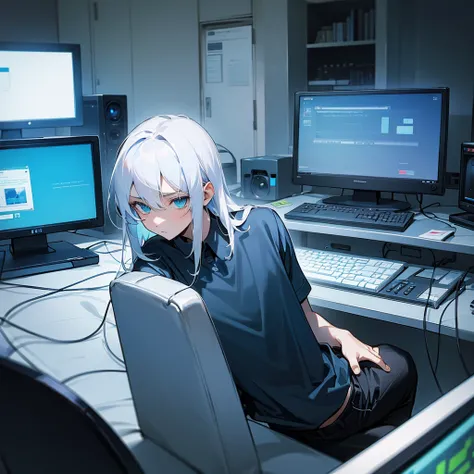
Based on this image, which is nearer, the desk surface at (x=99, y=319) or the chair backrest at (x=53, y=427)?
the chair backrest at (x=53, y=427)

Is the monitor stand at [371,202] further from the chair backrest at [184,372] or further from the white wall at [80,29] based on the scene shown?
the white wall at [80,29]

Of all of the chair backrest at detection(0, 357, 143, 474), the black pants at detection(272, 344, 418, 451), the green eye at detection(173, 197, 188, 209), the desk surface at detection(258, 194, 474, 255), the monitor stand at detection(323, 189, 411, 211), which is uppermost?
the green eye at detection(173, 197, 188, 209)

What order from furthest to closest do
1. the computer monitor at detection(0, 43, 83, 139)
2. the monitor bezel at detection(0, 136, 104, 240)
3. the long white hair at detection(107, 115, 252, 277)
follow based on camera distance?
the computer monitor at detection(0, 43, 83, 139) < the monitor bezel at detection(0, 136, 104, 240) < the long white hair at detection(107, 115, 252, 277)

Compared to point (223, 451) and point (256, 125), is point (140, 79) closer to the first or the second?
point (256, 125)

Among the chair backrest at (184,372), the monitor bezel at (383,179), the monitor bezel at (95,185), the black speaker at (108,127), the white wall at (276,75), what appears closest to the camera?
the chair backrest at (184,372)

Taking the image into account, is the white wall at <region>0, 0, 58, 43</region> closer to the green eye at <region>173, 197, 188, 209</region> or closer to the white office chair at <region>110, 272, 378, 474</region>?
the green eye at <region>173, 197, 188, 209</region>

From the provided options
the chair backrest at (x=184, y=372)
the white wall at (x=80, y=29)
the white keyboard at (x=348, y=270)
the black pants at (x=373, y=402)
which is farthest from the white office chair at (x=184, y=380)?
the white wall at (x=80, y=29)

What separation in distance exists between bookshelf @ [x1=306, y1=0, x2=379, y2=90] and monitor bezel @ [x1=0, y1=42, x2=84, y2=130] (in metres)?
2.58

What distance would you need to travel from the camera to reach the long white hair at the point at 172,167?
1104 millimetres

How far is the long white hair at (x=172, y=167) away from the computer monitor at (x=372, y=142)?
104cm

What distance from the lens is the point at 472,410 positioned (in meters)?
0.37

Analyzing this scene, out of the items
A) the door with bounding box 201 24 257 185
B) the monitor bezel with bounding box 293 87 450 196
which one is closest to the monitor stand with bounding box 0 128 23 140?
the monitor bezel with bounding box 293 87 450 196

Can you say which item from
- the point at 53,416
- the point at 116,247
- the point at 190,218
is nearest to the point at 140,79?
the point at 116,247

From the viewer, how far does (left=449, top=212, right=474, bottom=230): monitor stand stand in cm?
191
